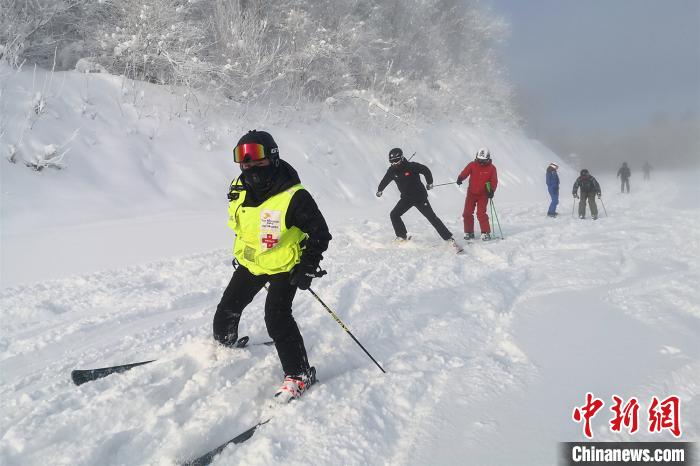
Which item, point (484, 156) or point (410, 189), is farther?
point (484, 156)

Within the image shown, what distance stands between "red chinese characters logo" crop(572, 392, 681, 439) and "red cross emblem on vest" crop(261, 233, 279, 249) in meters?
2.09

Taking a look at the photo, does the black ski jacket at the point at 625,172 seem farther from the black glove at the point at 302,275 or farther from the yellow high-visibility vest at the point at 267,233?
the black glove at the point at 302,275

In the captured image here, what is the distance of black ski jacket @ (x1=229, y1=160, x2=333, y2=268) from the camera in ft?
9.29

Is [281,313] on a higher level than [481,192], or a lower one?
lower

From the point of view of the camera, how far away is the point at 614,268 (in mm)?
5758

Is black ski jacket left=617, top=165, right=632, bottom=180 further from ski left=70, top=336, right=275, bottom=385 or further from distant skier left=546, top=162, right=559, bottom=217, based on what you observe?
ski left=70, top=336, right=275, bottom=385

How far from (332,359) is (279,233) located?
3.74ft

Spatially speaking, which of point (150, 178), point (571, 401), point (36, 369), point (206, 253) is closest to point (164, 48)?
point (150, 178)

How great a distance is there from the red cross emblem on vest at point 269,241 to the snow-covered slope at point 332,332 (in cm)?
92

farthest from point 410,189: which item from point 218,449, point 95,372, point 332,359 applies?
point 218,449

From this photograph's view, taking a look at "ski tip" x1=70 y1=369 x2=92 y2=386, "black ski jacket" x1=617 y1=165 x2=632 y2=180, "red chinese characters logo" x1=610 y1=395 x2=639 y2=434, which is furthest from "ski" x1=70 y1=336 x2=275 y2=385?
"black ski jacket" x1=617 y1=165 x2=632 y2=180

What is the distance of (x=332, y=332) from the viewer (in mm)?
3785

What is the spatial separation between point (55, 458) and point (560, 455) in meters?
2.57

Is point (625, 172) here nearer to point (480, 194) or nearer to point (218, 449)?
point (480, 194)
